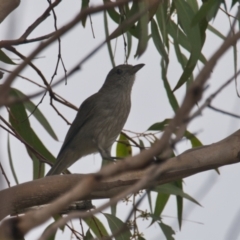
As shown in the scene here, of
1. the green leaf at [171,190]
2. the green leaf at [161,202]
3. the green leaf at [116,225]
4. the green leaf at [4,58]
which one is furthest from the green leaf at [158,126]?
the green leaf at [4,58]

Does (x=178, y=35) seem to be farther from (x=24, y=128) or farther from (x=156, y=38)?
(x=24, y=128)

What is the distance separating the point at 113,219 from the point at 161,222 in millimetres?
218

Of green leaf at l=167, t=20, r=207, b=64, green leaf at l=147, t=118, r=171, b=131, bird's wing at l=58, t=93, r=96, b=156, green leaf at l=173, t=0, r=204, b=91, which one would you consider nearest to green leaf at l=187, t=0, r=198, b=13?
green leaf at l=173, t=0, r=204, b=91

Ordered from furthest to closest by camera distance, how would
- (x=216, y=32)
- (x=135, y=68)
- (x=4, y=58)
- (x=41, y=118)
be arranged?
(x=135, y=68), (x=41, y=118), (x=216, y=32), (x=4, y=58)

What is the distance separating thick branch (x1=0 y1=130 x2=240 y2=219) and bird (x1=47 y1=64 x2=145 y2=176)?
140 centimetres

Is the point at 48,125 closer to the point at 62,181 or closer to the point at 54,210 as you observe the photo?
the point at 62,181

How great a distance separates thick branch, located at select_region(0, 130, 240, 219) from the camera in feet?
7.50

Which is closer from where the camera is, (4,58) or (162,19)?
(162,19)

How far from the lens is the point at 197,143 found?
3.44m

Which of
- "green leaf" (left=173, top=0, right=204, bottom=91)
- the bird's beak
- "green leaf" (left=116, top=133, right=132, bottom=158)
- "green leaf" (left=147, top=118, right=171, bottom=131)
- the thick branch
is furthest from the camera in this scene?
the bird's beak

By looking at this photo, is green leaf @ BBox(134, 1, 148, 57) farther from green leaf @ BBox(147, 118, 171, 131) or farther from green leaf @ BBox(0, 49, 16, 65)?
green leaf @ BBox(147, 118, 171, 131)

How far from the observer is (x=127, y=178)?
247cm

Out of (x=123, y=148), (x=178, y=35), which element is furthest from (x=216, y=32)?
(x=123, y=148)

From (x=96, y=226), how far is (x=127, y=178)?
2.57 ft
